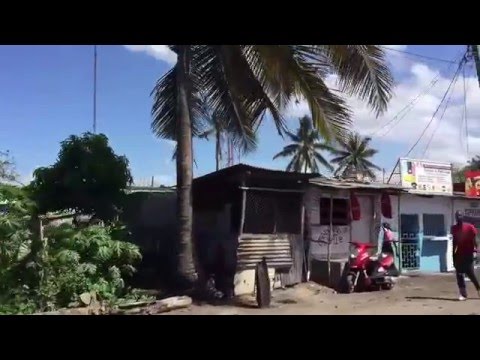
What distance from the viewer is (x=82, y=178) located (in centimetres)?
859

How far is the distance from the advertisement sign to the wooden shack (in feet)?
20.3

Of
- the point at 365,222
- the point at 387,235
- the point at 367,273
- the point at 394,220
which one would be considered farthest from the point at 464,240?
the point at 394,220

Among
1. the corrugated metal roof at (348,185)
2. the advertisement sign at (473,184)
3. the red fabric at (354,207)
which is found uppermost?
the advertisement sign at (473,184)

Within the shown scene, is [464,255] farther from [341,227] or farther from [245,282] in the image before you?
[245,282]

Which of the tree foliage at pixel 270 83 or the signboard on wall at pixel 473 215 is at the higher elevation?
the tree foliage at pixel 270 83

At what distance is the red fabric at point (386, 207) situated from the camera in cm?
1147

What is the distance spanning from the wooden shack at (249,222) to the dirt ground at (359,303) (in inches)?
18.5

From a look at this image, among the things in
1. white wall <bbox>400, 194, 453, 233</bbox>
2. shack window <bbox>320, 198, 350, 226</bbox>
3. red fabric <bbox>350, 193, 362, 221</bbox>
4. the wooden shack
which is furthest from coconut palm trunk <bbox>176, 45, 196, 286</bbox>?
white wall <bbox>400, 194, 453, 233</bbox>

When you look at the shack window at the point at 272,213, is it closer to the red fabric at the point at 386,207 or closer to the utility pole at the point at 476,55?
the red fabric at the point at 386,207

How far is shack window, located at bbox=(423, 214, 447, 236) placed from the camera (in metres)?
12.9

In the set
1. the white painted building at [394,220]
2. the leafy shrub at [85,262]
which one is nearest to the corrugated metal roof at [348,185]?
the white painted building at [394,220]

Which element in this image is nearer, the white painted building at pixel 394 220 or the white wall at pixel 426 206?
the white painted building at pixel 394 220

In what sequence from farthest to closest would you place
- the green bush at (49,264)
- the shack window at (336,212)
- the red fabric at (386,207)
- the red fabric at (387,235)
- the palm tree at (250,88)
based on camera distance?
the red fabric at (386,207) → the red fabric at (387,235) → the shack window at (336,212) → the palm tree at (250,88) → the green bush at (49,264)
